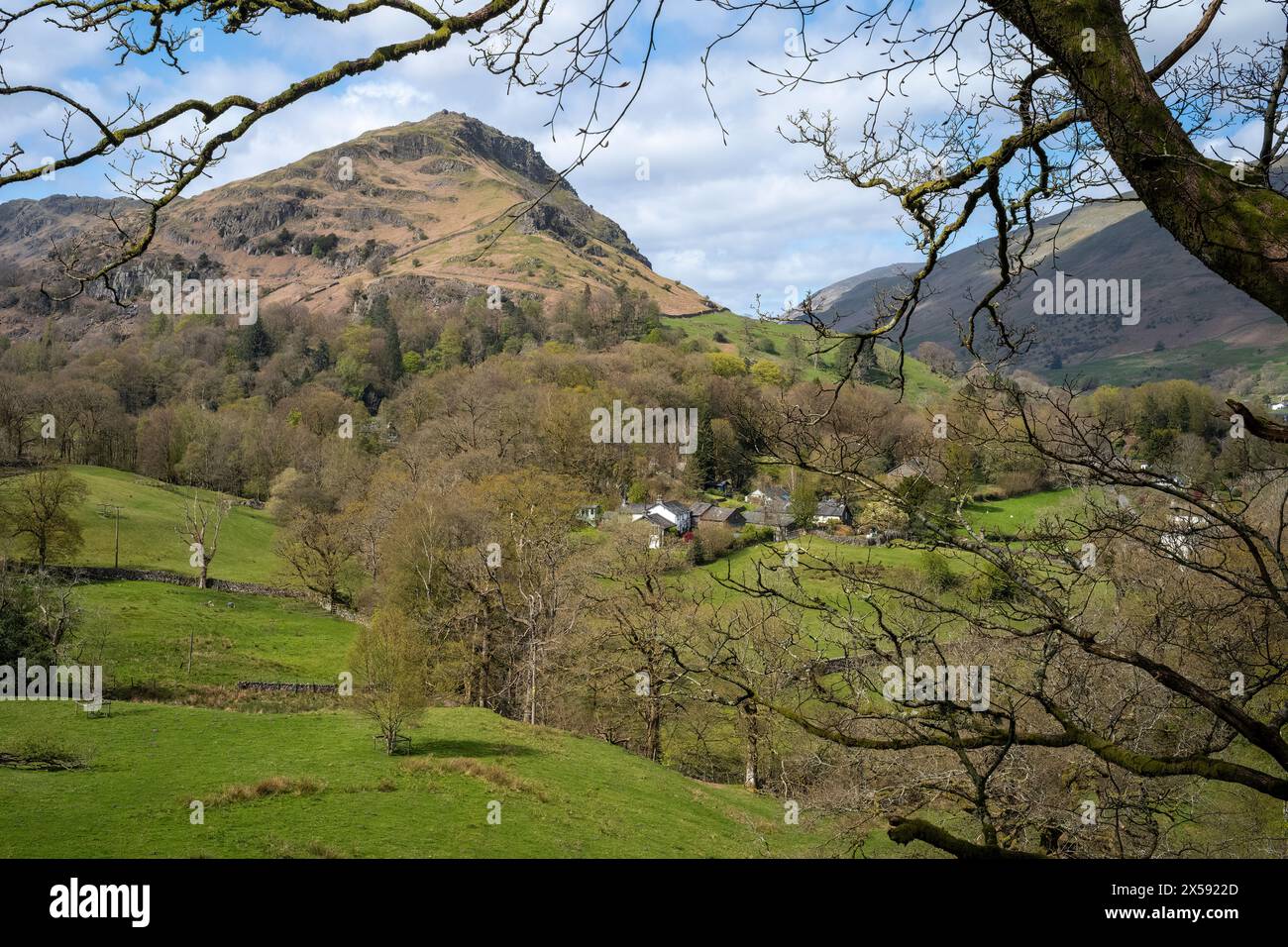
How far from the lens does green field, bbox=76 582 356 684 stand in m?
36.8

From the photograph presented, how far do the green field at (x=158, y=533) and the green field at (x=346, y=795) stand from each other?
3182 centimetres

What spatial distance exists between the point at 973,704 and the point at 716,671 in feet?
4.25

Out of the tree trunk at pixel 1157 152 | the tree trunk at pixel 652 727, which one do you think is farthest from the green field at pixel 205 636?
the tree trunk at pixel 1157 152

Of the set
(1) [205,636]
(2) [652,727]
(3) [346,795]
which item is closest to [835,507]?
(3) [346,795]

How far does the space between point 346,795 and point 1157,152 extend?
66.3 feet

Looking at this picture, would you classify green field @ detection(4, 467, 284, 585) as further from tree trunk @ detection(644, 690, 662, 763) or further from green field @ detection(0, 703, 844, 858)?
tree trunk @ detection(644, 690, 662, 763)

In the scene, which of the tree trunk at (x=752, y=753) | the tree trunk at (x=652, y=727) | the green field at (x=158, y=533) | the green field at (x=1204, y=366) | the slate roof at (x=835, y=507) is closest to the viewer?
the slate roof at (x=835, y=507)

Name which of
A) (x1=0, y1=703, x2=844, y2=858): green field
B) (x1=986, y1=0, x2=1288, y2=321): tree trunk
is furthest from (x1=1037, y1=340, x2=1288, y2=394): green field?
(x1=986, y1=0, x2=1288, y2=321): tree trunk

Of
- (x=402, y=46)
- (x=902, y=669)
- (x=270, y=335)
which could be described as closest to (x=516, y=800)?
(x=902, y=669)

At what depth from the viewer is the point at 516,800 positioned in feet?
67.2

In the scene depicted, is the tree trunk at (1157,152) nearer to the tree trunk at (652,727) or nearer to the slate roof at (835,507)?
the slate roof at (835,507)

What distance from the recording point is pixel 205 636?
43.0m

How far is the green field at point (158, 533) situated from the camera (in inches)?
2186
